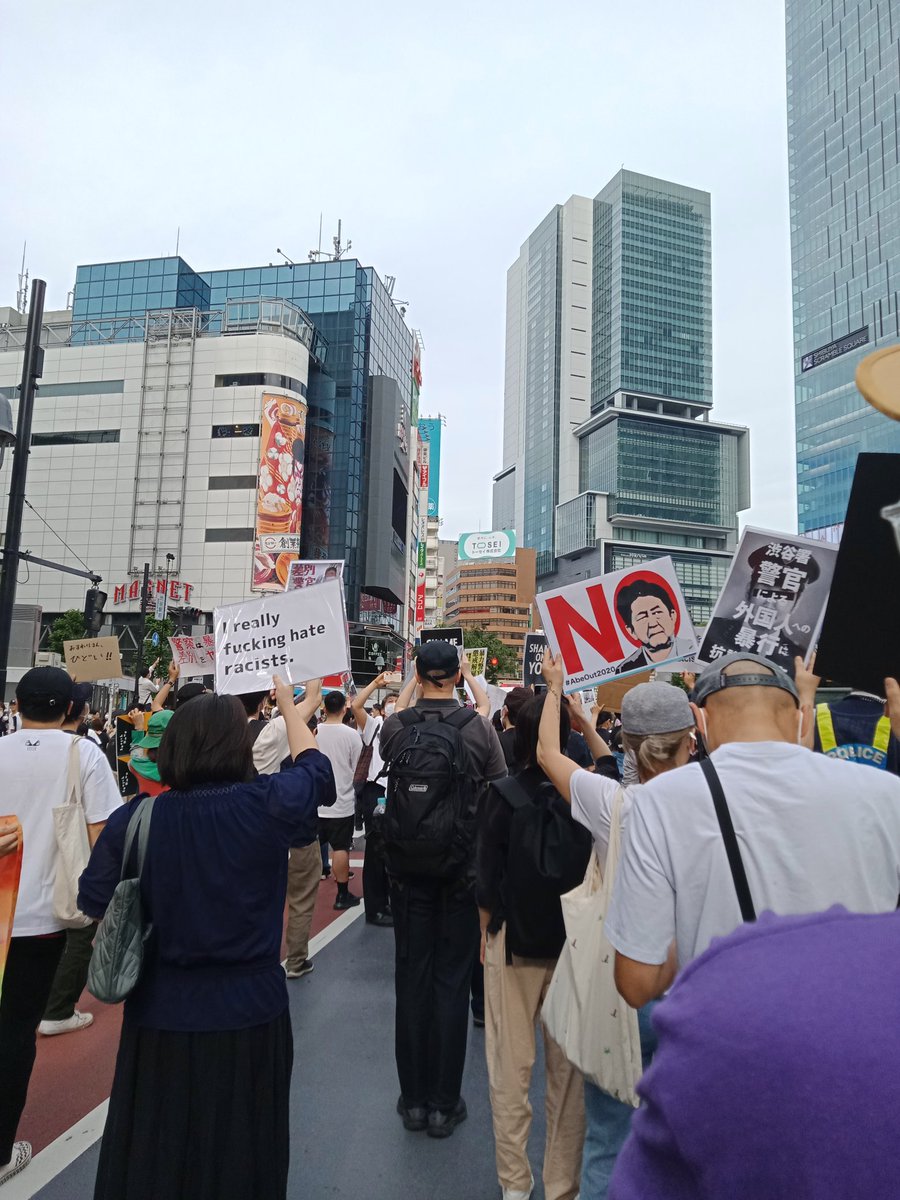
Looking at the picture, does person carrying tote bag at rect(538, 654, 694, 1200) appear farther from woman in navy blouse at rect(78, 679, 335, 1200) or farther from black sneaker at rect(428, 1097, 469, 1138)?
black sneaker at rect(428, 1097, 469, 1138)

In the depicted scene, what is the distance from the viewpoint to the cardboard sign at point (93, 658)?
9.05 metres

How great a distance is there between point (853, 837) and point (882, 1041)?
1523mm

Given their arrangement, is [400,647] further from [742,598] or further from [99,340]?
[742,598]

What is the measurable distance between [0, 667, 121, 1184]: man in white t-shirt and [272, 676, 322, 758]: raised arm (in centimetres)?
133

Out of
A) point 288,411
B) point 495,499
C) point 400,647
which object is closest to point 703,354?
point 495,499

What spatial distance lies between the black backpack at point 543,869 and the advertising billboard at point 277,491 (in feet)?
162

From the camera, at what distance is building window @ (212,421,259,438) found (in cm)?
5459

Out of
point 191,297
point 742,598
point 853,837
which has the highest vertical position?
point 191,297

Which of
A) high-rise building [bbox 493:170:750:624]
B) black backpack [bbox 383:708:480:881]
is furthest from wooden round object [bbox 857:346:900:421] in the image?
high-rise building [bbox 493:170:750:624]

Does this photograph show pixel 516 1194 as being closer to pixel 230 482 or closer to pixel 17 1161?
pixel 17 1161

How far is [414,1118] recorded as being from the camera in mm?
3902

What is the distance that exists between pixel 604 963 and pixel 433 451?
111957 mm

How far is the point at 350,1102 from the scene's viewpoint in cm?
412

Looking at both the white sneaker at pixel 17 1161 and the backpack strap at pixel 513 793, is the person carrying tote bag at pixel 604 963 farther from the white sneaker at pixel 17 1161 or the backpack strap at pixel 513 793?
Result: the white sneaker at pixel 17 1161
